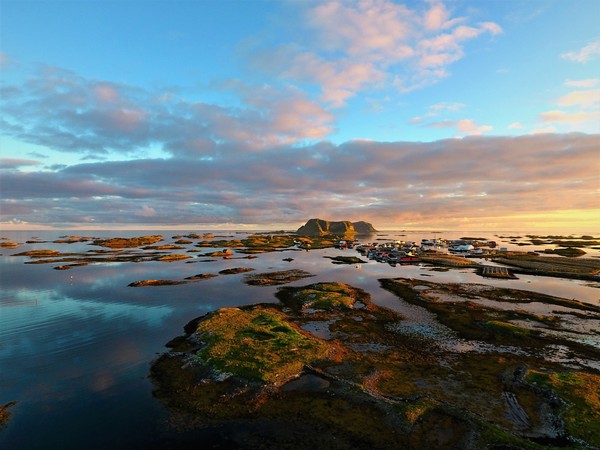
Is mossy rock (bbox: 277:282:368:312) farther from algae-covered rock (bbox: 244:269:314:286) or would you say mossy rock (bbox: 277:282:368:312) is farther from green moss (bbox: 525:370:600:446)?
green moss (bbox: 525:370:600:446)

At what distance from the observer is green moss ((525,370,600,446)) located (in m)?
18.6

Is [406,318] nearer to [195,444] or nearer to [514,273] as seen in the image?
[195,444]

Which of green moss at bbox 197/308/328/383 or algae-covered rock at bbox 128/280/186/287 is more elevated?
algae-covered rock at bbox 128/280/186/287

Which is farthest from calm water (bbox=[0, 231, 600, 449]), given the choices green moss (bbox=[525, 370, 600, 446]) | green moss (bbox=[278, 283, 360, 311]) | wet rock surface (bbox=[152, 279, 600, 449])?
green moss (bbox=[525, 370, 600, 446])

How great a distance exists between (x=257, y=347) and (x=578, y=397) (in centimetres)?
2485

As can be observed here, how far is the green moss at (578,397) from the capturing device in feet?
61.0

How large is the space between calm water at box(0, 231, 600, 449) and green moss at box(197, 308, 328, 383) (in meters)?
5.49

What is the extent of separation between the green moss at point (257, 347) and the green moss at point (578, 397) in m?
17.5

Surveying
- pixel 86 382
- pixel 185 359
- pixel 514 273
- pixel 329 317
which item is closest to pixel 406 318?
pixel 329 317

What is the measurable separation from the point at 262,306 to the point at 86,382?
2618 cm

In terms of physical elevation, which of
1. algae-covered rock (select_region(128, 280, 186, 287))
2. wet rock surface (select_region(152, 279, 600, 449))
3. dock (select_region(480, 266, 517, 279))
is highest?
algae-covered rock (select_region(128, 280, 186, 287))

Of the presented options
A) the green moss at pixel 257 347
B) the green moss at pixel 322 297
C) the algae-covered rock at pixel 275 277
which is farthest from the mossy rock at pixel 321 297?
the green moss at pixel 257 347

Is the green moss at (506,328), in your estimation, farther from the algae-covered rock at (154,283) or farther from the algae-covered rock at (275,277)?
the algae-covered rock at (154,283)

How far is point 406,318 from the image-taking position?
43688 millimetres
